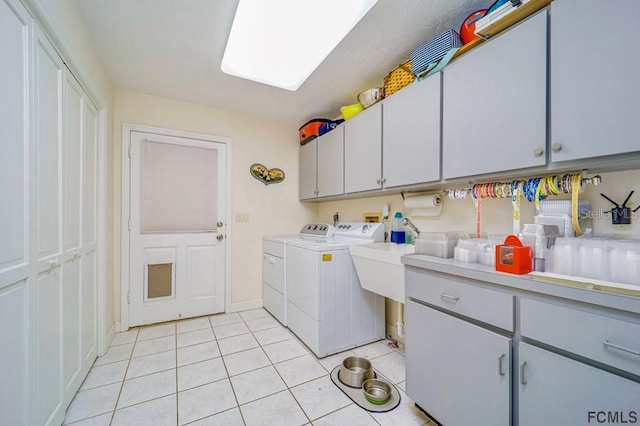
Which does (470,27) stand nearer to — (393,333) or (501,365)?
(501,365)

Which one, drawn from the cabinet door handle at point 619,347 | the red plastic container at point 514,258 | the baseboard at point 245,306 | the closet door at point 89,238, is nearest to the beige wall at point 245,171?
the baseboard at point 245,306

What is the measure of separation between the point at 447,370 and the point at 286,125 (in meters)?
3.05

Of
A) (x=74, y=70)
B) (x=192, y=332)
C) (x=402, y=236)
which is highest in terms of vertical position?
(x=74, y=70)

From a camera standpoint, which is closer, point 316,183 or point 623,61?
point 623,61

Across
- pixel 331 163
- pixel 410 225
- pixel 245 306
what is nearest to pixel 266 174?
pixel 331 163

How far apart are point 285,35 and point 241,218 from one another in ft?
6.50

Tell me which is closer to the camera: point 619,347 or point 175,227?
point 619,347

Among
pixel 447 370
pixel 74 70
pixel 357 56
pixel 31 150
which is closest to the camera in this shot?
pixel 31 150

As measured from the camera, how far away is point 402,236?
224cm

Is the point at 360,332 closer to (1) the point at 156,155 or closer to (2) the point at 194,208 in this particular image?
(2) the point at 194,208

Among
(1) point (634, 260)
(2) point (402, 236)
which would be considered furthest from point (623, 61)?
(2) point (402, 236)

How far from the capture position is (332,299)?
211cm

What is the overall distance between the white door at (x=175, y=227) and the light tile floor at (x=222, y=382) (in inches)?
13.7

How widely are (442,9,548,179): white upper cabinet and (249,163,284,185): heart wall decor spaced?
7.17ft
